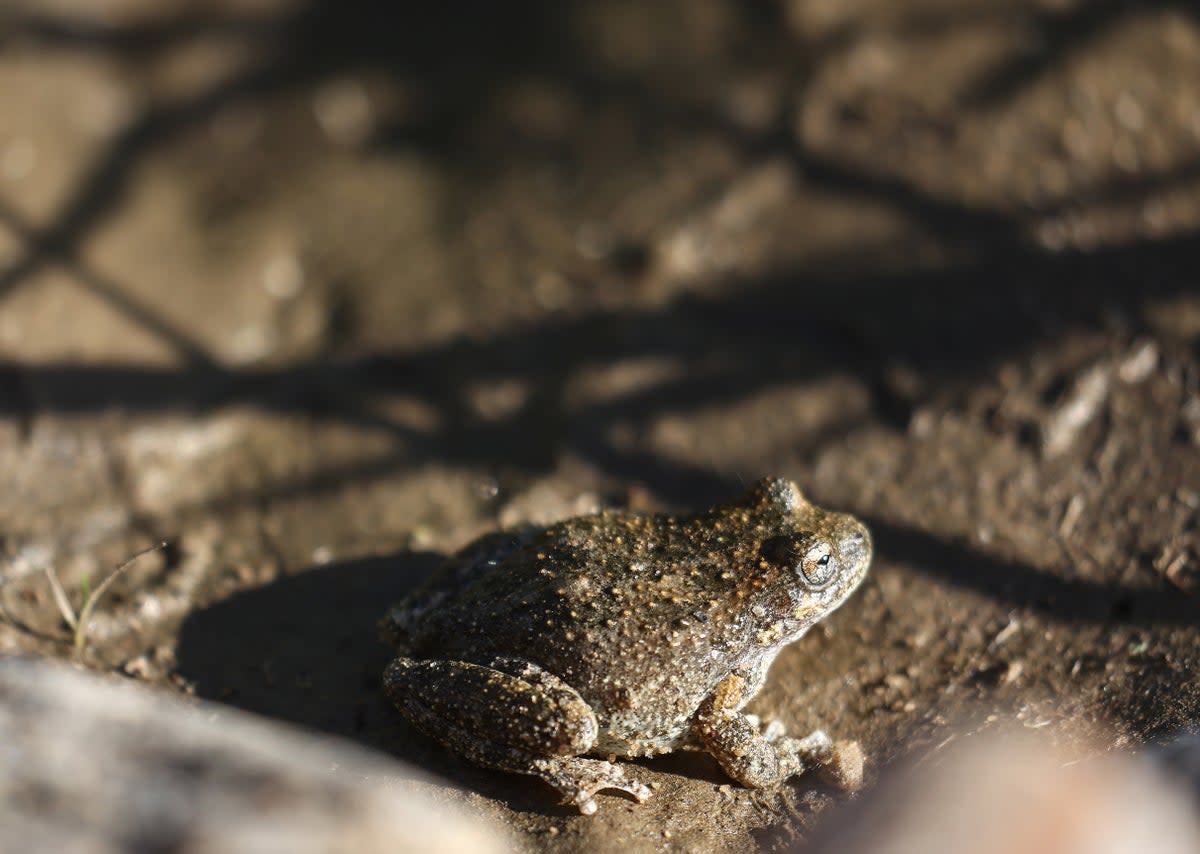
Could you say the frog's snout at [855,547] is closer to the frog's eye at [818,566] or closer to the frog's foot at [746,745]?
the frog's eye at [818,566]

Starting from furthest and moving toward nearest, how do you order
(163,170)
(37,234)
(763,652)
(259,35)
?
(259,35) < (163,170) < (37,234) < (763,652)

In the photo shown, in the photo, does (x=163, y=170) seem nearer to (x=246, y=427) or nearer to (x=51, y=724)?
(x=246, y=427)

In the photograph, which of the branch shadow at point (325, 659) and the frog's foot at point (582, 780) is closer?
the frog's foot at point (582, 780)

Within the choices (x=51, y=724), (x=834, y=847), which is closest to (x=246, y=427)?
(x=51, y=724)

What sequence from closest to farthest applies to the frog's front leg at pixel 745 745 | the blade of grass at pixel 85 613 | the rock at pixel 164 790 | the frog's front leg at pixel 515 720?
the rock at pixel 164 790
the frog's front leg at pixel 515 720
the frog's front leg at pixel 745 745
the blade of grass at pixel 85 613

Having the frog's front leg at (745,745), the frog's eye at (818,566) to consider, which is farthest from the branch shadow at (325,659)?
the frog's eye at (818,566)

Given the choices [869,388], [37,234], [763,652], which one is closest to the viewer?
[763,652]

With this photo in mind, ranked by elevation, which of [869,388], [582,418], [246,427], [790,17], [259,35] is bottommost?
[246,427]
